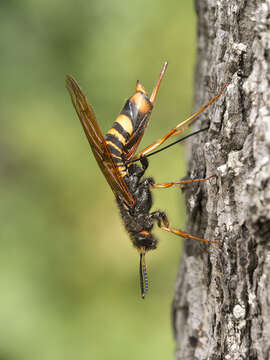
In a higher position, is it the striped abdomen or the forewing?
the striped abdomen

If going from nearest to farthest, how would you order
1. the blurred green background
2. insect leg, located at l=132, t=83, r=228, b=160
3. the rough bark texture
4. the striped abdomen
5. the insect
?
1. the rough bark texture
2. insect leg, located at l=132, t=83, r=228, b=160
3. the insect
4. the striped abdomen
5. the blurred green background

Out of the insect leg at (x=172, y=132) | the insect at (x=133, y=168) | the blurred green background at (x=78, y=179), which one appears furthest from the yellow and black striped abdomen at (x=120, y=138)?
the blurred green background at (x=78, y=179)

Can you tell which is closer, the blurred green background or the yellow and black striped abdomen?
the yellow and black striped abdomen

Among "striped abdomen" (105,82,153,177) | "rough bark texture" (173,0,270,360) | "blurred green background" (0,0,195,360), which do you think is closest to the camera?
"rough bark texture" (173,0,270,360)

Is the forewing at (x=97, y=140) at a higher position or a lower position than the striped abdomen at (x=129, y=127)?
lower

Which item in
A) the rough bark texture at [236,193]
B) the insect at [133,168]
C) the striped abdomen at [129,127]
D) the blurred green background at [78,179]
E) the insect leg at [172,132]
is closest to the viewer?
the rough bark texture at [236,193]

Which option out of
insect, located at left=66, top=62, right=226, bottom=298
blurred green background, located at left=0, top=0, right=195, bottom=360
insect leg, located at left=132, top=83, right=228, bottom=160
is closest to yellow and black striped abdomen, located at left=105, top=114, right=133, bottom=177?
insect, located at left=66, top=62, right=226, bottom=298

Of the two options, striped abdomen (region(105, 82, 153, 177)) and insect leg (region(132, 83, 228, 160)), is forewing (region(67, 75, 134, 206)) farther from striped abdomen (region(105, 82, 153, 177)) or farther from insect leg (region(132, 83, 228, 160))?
insect leg (region(132, 83, 228, 160))

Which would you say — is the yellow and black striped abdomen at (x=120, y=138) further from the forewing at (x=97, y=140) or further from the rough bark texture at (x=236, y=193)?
the rough bark texture at (x=236, y=193)
